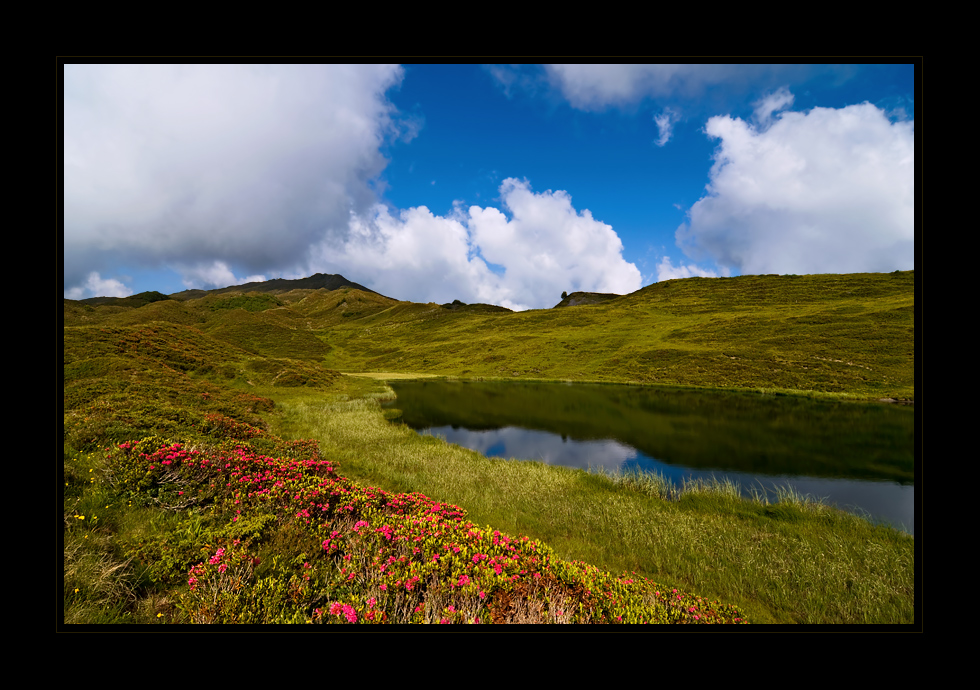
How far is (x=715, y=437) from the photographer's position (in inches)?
1117

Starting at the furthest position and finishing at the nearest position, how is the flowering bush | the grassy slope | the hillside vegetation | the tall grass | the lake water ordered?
1. the grassy slope
2. the lake water
3. the tall grass
4. the hillside vegetation
5. the flowering bush

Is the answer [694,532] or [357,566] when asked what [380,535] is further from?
[694,532]

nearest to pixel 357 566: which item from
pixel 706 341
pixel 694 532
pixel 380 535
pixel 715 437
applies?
pixel 380 535

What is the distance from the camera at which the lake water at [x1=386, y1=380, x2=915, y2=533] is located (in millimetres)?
19031

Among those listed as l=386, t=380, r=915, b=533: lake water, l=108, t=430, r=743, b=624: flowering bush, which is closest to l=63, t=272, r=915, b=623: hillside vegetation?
l=108, t=430, r=743, b=624: flowering bush

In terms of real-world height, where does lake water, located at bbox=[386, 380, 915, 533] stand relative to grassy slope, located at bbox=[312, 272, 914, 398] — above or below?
below

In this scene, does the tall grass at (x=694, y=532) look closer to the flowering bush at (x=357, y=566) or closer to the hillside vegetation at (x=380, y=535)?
the hillside vegetation at (x=380, y=535)

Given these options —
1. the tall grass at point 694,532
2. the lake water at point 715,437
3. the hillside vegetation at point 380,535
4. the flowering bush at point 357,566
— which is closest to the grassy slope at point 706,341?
the lake water at point 715,437

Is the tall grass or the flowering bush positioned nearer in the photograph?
the flowering bush

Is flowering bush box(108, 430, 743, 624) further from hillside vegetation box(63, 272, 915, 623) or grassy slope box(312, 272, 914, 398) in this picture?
grassy slope box(312, 272, 914, 398)

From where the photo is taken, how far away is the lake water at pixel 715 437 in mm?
19031

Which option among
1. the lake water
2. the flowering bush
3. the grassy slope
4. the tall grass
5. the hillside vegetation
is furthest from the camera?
the grassy slope
